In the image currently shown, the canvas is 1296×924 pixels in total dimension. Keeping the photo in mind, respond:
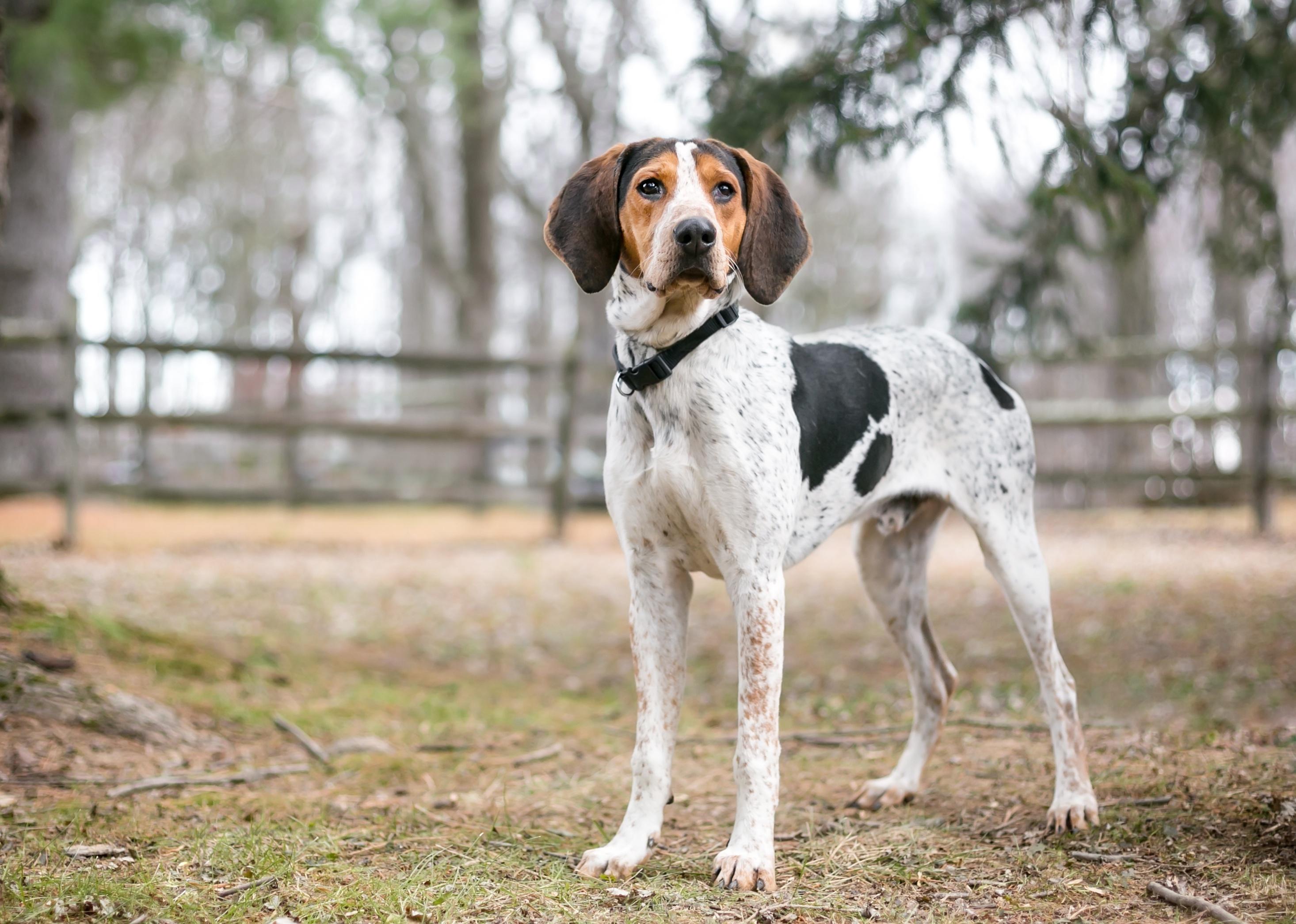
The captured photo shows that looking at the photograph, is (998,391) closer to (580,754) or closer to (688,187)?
(688,187)

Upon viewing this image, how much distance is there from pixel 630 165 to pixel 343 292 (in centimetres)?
3615

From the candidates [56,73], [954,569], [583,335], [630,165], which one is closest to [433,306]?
[583,335]

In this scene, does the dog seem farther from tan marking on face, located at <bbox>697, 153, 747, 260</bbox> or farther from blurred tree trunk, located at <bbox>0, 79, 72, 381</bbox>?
blurred tree trunk, located at <bbox>0, 79, 72, 381</bbox>

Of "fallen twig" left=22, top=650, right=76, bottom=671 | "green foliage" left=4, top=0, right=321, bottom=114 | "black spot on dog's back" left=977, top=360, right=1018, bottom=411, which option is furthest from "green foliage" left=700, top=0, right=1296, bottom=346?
"green foliage" left=4, top=0, right=321, bottom=114

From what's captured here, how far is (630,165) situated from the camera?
118 inches

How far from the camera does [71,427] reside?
9305mm

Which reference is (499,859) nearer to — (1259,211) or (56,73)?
(1259,211)

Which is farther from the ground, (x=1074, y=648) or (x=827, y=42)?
(x=827, y=42)

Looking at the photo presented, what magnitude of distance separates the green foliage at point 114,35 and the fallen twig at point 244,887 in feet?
26.3

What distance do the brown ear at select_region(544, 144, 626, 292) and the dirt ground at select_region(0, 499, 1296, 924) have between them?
166 cm

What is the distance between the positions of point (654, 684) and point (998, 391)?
1.61m

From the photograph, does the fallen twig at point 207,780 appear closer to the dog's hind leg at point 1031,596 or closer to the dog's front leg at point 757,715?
the dog's front leg at point 757,715

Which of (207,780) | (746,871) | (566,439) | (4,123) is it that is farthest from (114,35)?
(746,871)

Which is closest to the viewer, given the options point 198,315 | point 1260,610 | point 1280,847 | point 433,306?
point 1280,847
